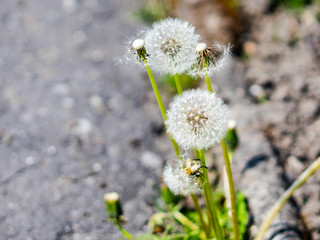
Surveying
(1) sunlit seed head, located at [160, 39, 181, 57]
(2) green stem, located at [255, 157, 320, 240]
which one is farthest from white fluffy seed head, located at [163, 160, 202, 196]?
(1) sunlit seed head, located at [160, 39, 181, 57]

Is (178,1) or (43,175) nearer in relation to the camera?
(43,175)

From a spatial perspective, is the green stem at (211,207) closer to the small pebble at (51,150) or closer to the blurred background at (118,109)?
the blurred background at (118,109)

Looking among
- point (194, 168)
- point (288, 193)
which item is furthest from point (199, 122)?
point (288, 193)

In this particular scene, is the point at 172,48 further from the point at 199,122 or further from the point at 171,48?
the point at 199,122

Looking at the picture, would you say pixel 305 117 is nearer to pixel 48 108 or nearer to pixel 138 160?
pixel 138 160

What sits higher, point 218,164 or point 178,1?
point 178,1

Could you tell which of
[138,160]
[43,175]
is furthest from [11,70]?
[138,160]
